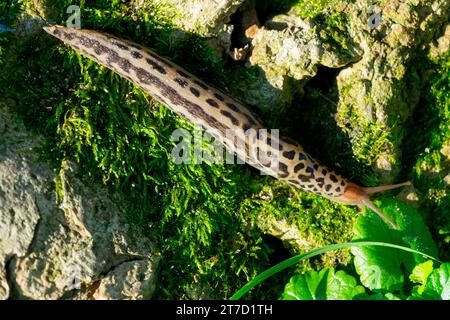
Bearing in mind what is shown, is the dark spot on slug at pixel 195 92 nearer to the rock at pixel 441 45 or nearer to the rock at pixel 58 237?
the rock at pixel 58 237

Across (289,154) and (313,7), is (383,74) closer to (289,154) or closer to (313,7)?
(313,7)

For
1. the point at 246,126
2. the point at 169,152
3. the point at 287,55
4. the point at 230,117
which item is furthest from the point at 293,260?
the point at 287,55

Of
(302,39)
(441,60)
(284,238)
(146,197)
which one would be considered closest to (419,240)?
(284,238)

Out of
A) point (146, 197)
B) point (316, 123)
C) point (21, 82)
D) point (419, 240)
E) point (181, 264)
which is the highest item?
point (21, 82)

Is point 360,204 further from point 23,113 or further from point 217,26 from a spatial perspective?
point 23,113

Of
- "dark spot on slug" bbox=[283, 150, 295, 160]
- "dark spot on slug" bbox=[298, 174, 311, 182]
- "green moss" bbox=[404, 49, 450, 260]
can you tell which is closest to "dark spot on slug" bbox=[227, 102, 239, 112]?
"dark spot on slug" bbox=[283, 150, 295, 160]

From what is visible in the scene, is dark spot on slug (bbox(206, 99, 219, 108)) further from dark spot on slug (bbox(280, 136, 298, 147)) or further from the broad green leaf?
the broad green leaf

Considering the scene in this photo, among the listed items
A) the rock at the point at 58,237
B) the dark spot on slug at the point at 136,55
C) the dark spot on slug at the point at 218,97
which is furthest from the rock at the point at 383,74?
→ the rock at the point at 58,237
